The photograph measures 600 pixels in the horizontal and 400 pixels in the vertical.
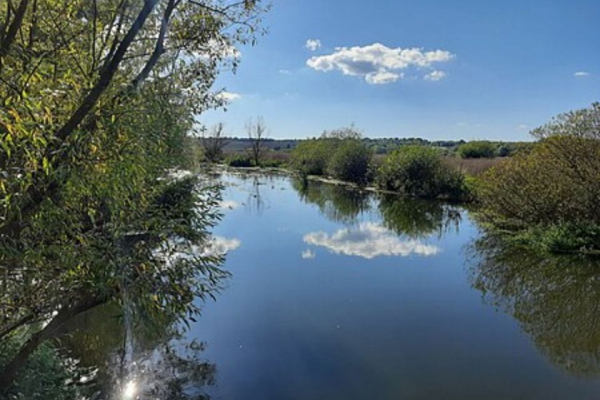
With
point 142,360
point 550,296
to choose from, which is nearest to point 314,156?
point 550,296

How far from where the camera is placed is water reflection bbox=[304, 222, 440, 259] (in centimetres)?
1126

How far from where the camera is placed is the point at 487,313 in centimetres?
720

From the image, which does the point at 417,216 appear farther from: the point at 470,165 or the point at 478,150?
the point at 478,150

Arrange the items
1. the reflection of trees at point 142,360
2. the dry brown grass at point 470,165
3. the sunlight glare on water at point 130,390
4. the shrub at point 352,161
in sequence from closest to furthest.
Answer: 1. the sunlight glare on water at point 130,390
2. the reflection of trees at point 142,360
3. the dry brown grass at point 470,165
4. the shrub at point 352,161

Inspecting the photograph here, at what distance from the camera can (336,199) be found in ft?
70.2

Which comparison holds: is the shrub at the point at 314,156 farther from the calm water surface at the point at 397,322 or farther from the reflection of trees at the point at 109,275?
the reflection of trees at the point at 109,275

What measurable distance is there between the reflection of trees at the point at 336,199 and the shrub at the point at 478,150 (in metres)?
11.6

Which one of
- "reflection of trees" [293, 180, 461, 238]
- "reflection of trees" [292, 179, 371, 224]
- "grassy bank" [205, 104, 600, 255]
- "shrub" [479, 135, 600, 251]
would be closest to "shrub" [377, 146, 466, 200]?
"reflection of trees" [293, 180, 461, 238]

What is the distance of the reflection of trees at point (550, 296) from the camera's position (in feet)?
19.4

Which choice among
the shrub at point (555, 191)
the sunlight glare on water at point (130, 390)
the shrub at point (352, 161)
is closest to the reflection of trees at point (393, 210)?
the shrub at point (555, 191)

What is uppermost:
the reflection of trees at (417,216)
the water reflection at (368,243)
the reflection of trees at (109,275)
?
the reflection of trees at (109,275)

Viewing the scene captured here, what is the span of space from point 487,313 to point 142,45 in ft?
21.4

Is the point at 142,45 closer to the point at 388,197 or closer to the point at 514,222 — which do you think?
the point at 514,222

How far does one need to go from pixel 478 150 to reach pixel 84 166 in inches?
1302
